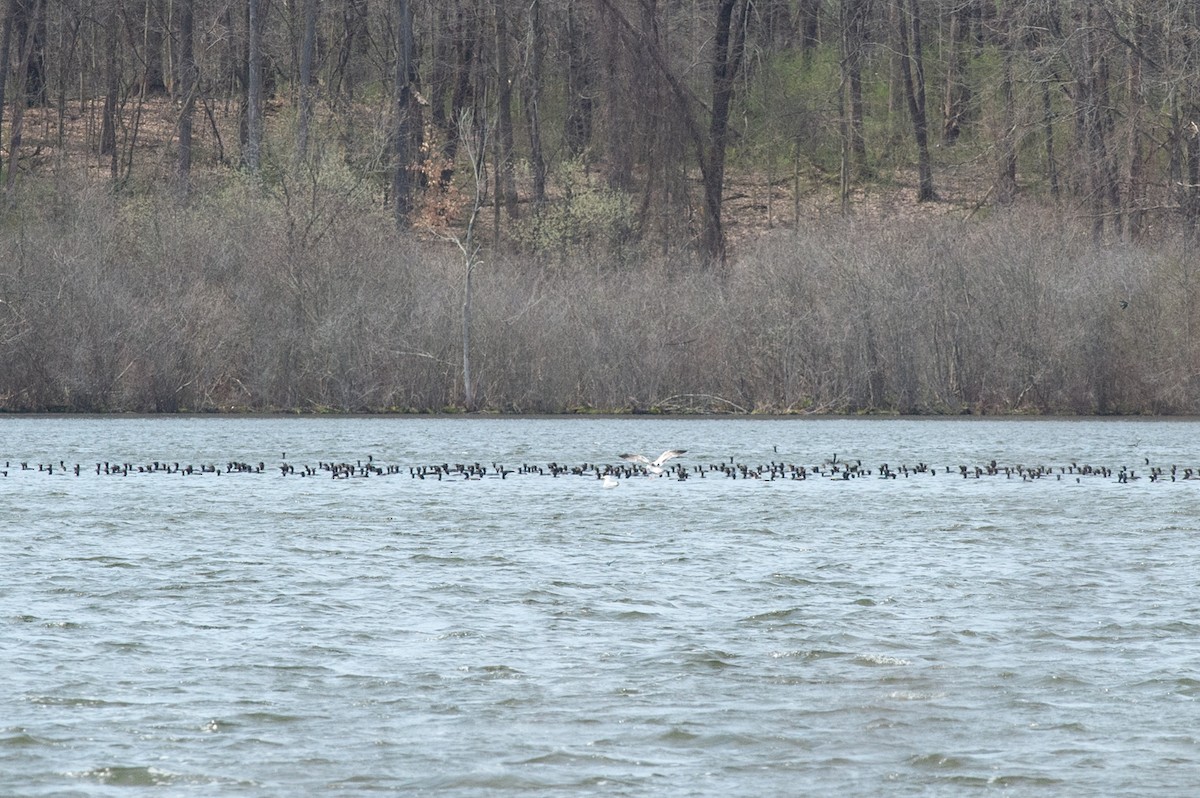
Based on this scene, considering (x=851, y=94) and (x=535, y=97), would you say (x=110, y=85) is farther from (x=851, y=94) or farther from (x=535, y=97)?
(x=851, y=94)

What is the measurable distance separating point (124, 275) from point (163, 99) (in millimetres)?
22794

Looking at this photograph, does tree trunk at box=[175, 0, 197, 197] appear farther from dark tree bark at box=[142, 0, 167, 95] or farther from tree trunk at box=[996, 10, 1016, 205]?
tree trunk at box=[996, 10, 1016, 205]

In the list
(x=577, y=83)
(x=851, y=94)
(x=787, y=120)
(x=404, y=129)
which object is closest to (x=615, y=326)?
(x=404, y=129)

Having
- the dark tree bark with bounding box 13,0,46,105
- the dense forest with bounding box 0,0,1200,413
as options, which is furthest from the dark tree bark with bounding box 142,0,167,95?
the dark tree bark with bounding box 13,0,46,105

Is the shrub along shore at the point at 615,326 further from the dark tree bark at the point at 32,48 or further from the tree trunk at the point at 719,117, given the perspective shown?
the dark tree bark at the point at 32,48

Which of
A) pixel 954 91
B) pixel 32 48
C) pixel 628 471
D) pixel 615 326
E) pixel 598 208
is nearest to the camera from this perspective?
pixel 628 471

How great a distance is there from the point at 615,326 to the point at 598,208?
27.1 ft

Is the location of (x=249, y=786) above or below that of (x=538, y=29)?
below

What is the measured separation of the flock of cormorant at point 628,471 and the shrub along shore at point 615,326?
1260 centimetres

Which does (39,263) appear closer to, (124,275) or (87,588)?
(124,275)

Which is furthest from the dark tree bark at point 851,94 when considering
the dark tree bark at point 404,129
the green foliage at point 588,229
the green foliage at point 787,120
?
the dark tree bark at point 404,129

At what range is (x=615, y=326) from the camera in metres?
42.2

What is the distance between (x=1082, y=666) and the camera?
11.7 m

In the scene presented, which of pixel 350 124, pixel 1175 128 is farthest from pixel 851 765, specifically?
pixel 350 124
